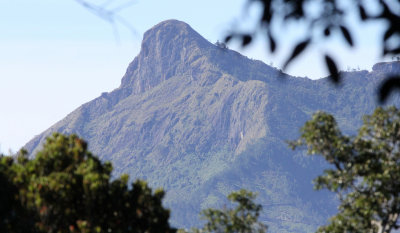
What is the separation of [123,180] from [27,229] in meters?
3.65

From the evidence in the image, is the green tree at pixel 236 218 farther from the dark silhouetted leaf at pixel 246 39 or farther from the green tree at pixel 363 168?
the dark silhouetted leaf at pixel 246 39

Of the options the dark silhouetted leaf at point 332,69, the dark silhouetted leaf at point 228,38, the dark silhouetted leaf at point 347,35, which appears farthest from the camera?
the dark silhouetted leaf at point 228,38

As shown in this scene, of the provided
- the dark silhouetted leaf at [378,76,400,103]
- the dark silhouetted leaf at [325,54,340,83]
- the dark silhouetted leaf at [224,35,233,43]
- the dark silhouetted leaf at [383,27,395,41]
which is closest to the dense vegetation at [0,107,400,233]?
the dark silhouetted leaf at [224,35,233,43]

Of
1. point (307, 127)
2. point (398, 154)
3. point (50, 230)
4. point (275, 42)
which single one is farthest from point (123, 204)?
point (275, 42)

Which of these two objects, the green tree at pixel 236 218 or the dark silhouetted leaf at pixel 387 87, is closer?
the dark silhouetted leaf at pixel 387 87

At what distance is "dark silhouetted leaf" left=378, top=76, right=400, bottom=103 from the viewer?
4.27 meters

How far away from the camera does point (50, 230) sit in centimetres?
1848

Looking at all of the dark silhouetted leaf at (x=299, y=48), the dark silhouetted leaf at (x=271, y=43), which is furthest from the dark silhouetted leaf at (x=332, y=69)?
the dark silhouetted leaf at (x=271, y=43)

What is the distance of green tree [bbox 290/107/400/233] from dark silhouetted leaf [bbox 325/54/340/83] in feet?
64.0

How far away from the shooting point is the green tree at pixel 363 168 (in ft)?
77.8

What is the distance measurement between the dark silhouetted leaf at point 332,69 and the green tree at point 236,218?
23.5 meters

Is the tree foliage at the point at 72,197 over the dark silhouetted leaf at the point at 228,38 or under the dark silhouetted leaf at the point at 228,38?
over

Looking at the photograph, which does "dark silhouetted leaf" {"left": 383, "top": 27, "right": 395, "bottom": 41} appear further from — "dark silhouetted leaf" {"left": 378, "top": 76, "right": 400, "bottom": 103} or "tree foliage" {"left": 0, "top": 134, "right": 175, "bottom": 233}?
"tree foliage" {"left": 0, "top": 134, "right": 175, "bottom": 233}

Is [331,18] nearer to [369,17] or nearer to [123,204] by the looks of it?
[369,17]
